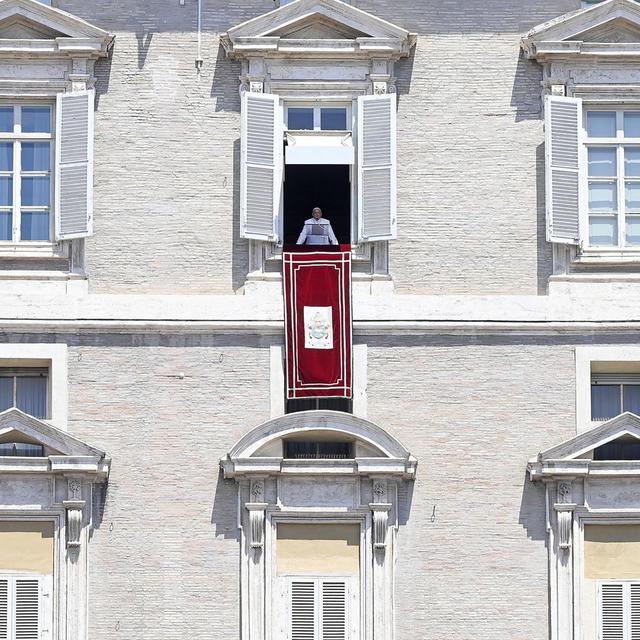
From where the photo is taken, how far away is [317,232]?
40375mm

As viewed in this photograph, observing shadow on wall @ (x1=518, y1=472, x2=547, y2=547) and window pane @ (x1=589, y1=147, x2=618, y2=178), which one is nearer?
shadow on wall @ (x1=518, y1=472, x2=547, y2=547)

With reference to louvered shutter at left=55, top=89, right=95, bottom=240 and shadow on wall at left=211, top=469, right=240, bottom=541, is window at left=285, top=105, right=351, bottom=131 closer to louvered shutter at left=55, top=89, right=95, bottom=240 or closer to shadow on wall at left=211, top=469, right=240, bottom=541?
louvered shutter at left=55, top=89, right=95, bottom=240

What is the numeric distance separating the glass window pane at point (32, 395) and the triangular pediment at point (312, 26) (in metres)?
5.68

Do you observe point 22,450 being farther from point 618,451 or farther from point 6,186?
point 618,451

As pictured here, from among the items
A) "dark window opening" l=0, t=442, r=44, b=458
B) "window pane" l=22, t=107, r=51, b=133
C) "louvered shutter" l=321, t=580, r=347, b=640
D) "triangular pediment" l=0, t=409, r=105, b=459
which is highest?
"window pane" l=22, t=107, r=51, b=133

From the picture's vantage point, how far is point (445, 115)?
40562mm

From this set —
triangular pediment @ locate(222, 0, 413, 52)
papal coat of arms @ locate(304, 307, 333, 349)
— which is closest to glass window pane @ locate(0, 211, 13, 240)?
triangular pediment @ locate(222, 0, 413, 52)

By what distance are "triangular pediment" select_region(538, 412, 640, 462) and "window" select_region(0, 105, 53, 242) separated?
8.08 m

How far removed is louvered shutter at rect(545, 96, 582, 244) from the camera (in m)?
40.1

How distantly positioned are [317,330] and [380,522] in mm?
2946

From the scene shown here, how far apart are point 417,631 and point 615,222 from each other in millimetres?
6744

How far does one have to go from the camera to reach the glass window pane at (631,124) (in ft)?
133

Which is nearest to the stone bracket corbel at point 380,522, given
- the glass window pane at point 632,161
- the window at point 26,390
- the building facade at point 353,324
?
the building facade at point 353,324

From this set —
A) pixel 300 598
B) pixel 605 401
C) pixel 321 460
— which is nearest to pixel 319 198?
pixel 321 460
